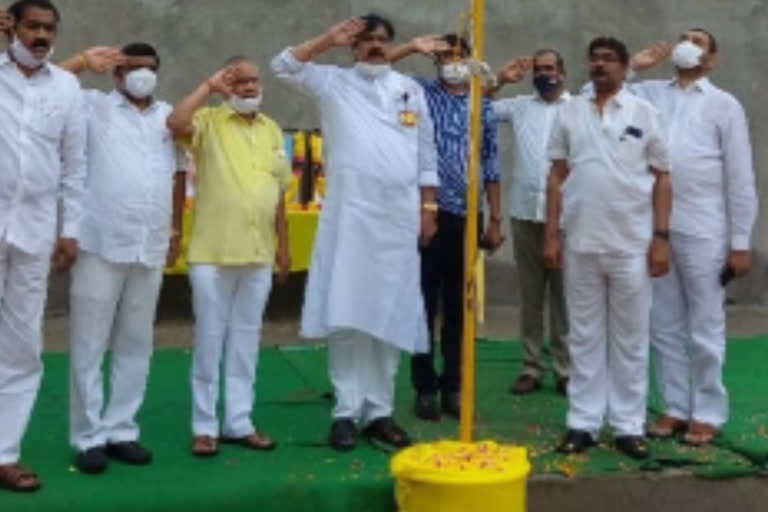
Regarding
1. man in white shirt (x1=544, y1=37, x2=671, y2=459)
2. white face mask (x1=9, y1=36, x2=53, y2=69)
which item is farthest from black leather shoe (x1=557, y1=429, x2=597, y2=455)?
white face mask (x1=9, y1=36, x2=53, y2=69)

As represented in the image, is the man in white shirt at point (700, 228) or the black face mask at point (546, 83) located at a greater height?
the black face mask at point (546, 83)

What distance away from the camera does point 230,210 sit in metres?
5.36

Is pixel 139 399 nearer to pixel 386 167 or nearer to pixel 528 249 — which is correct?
pixel 386 167

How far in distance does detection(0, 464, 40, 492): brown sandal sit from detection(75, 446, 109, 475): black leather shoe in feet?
0.78

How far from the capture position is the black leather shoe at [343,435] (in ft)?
18.1

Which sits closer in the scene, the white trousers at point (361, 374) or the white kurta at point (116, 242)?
the white kurta at point (116, 242)

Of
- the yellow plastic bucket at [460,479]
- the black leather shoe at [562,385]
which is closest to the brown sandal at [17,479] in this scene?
the yellow plastic bucket at [460,479]

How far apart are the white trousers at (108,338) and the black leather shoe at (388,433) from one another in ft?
3.43

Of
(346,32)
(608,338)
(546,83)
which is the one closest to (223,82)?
(346,32)

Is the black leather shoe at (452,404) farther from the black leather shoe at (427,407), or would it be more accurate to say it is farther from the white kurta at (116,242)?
the white kurta at (116,242)

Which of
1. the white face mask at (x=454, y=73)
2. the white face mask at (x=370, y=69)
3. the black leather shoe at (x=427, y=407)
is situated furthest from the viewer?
the black leather shoe at (x=427, y=407)

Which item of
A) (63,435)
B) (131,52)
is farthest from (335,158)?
(63,435)

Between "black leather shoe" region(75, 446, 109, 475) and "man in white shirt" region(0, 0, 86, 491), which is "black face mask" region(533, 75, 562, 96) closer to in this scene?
"man in white shirt" region(0, 0, 86, 491)

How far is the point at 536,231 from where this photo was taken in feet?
22.6
